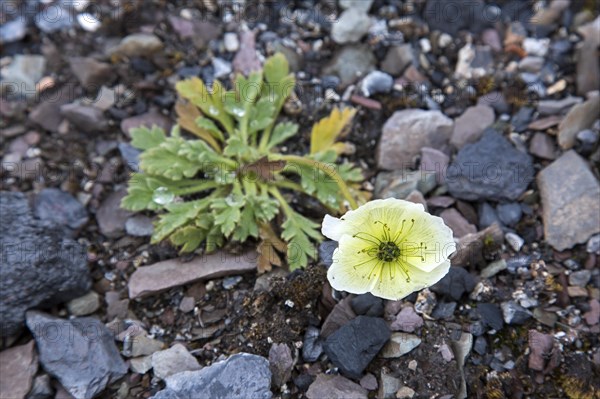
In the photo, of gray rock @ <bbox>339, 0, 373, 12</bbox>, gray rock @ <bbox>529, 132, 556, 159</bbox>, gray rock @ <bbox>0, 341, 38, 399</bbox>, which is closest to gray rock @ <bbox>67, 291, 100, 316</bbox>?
gray rock @ <bbox>0, 341, 38, 399</bbox>

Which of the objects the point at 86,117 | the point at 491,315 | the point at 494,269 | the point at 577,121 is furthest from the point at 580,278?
the point at 86,117

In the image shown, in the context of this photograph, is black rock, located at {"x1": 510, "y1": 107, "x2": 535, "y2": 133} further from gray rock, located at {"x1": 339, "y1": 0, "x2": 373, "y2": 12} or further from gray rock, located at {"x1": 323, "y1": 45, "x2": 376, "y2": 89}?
gray rock, located at {"x1": 339, "y1": 0, "x2": 373, "y2": 12}

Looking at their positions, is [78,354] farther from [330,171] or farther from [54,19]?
[54,19]

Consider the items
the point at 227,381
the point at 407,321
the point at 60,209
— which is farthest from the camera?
the point at 60,209

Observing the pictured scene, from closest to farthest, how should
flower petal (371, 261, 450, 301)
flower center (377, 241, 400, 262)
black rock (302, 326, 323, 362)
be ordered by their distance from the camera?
flower petal (371, 261, 450, 301) < flower center (377, 241, 400, 262) < black rock (302, 326, 323, 362)

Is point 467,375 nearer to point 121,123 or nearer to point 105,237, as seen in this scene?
point 105,237

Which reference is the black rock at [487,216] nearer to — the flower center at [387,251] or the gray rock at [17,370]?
the flower center at [387,251]

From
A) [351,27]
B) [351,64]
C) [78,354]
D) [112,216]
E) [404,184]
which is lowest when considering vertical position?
[78,354]
